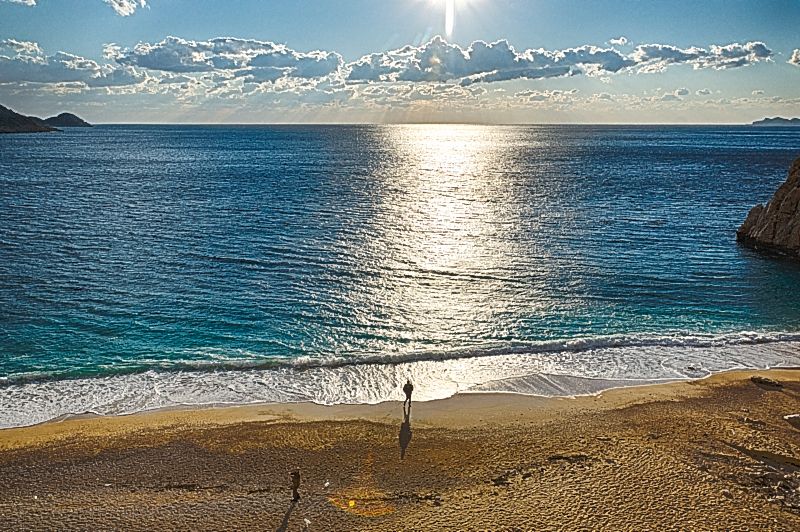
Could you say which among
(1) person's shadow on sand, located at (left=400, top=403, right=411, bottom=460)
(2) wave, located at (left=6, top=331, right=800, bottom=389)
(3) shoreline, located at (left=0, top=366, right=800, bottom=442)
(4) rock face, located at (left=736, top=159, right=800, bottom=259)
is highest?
(4) rock face, located at (left=736, top=159, right=800, bottom=259)

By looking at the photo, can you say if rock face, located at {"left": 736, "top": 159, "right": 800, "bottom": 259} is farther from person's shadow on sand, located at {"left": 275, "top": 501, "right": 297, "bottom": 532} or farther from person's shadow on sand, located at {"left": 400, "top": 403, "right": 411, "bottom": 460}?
person's shadow on sand, located at {"left": 275, "top": 501, "right": 297, "bottom": 532}

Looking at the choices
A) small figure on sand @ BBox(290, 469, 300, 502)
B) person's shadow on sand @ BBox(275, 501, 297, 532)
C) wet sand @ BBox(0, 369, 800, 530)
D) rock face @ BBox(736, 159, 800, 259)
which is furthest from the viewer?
rock face @ BBox(736, 159, 800, 259)

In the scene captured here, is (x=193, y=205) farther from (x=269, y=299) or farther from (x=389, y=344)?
(x=389, y=344)

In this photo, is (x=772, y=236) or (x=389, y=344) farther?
(x=772, y=236)

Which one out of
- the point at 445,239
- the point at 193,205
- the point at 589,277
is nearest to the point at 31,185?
the point at 193,205

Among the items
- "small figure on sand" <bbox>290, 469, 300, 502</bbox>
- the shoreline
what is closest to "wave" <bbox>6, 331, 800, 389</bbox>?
the shoreline

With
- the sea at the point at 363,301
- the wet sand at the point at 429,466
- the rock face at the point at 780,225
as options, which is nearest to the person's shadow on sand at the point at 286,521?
the wet sand at the point at 429,466
